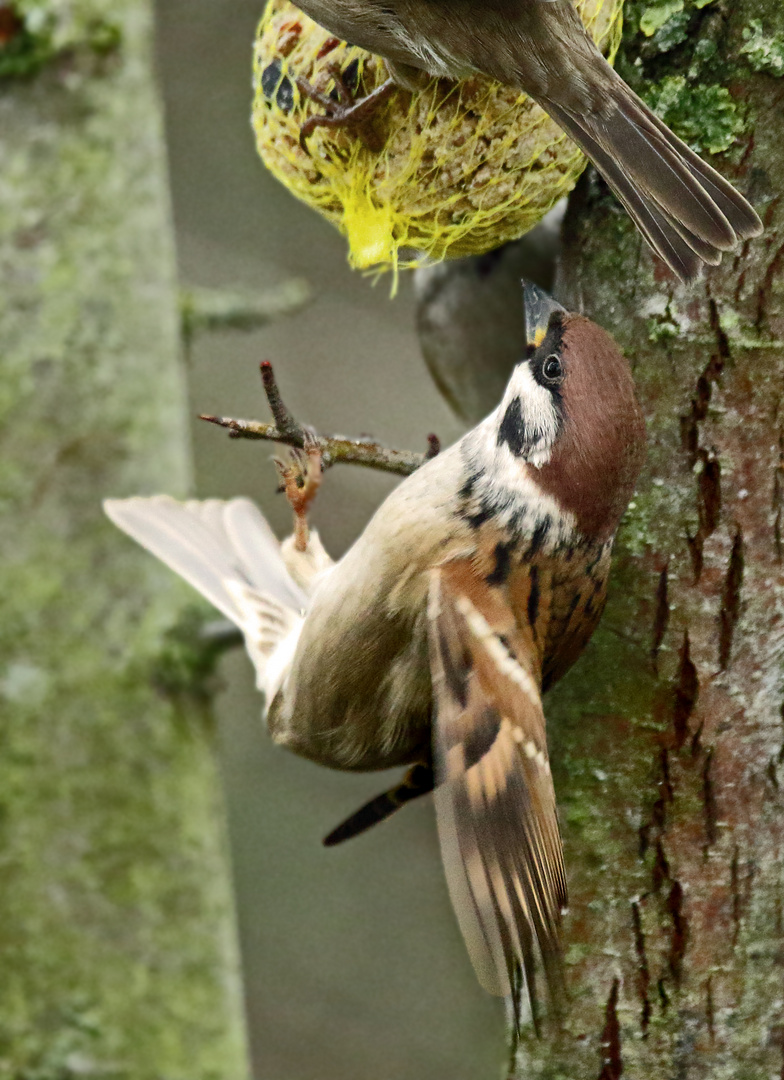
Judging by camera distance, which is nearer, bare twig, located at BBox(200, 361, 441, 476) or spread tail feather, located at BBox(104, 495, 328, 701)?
bare twig, located at BBox(200, 361, 441, 476)

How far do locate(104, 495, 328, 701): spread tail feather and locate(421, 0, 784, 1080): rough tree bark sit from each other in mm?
852

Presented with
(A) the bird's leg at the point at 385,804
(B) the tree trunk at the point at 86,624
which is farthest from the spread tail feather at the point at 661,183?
(B) the tree trunk at the point at 86,624

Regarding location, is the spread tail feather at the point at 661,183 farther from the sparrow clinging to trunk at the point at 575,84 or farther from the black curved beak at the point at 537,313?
the black curved beak at the point at 537,313

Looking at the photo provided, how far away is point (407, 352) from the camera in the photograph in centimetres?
539

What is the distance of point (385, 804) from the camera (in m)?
2.51

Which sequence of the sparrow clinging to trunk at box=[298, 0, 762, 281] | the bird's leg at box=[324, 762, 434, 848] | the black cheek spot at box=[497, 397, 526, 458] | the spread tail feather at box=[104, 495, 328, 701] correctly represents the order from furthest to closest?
1. the spread tail feather at box=[104, 495, 328, 701]
2. the bird's leg at box=[324, 762, 434, 848]
3. the black cheek spot at box=[497, 397, 526, 458]
4. the sparrow clinging to trunk at box=[298, 0, 762, 281]

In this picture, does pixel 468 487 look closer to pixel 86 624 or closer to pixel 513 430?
pixel 513 430

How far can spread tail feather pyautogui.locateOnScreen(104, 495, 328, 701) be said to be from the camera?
2.90 metres

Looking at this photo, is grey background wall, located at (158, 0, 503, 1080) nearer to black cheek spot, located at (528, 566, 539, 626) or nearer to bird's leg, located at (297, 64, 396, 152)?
black cheek spot, located at (528, 566, 539, 626)

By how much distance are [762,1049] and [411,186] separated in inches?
63.7

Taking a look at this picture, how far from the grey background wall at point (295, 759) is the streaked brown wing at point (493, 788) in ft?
10.00

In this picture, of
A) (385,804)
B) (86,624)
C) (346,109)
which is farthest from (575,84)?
(86,624)

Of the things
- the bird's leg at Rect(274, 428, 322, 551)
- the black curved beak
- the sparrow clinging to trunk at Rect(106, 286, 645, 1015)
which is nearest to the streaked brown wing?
the sparrow clinging to trunk at Rect(106, 286, 645, 1015)

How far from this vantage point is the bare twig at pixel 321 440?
2138mm
